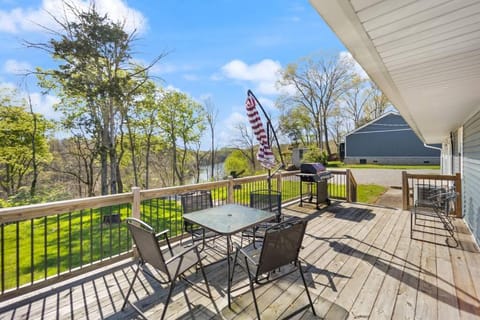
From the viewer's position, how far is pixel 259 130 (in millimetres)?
3979

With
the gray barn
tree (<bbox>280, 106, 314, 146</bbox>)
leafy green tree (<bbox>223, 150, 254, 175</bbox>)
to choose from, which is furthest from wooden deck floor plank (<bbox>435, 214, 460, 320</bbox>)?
the gray barn

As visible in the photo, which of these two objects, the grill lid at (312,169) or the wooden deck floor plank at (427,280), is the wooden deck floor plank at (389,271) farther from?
the grill lid at (312,169)

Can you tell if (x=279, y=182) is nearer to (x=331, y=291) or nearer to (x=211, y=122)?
(x=331, y=291)

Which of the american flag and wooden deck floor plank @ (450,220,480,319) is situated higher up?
the american flag

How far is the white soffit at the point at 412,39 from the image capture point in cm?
116

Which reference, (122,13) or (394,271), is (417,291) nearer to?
(394,271)

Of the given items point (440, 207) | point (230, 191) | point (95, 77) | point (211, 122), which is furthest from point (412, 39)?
point (211, 122)

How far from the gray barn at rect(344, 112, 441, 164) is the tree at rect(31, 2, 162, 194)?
69.3 feet

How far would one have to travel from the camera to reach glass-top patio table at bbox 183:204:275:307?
238 cm

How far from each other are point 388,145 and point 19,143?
88.1ft

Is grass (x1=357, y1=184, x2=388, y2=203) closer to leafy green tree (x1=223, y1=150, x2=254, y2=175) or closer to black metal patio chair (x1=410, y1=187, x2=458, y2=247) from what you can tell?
black metal patio chair (x1=410, y1=187, x2=458, y2=247)

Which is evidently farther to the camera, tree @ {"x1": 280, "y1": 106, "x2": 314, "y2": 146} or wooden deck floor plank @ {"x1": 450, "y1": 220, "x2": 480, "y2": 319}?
tree @ {"x1": 280, "y1": 106, "x2": 314, "y2": 146}

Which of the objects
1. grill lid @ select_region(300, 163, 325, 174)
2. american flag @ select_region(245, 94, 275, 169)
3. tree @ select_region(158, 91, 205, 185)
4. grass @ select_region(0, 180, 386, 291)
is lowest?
grass @ select_region(0, 180, 386, 291)

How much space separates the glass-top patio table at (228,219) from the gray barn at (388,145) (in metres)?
22.8
